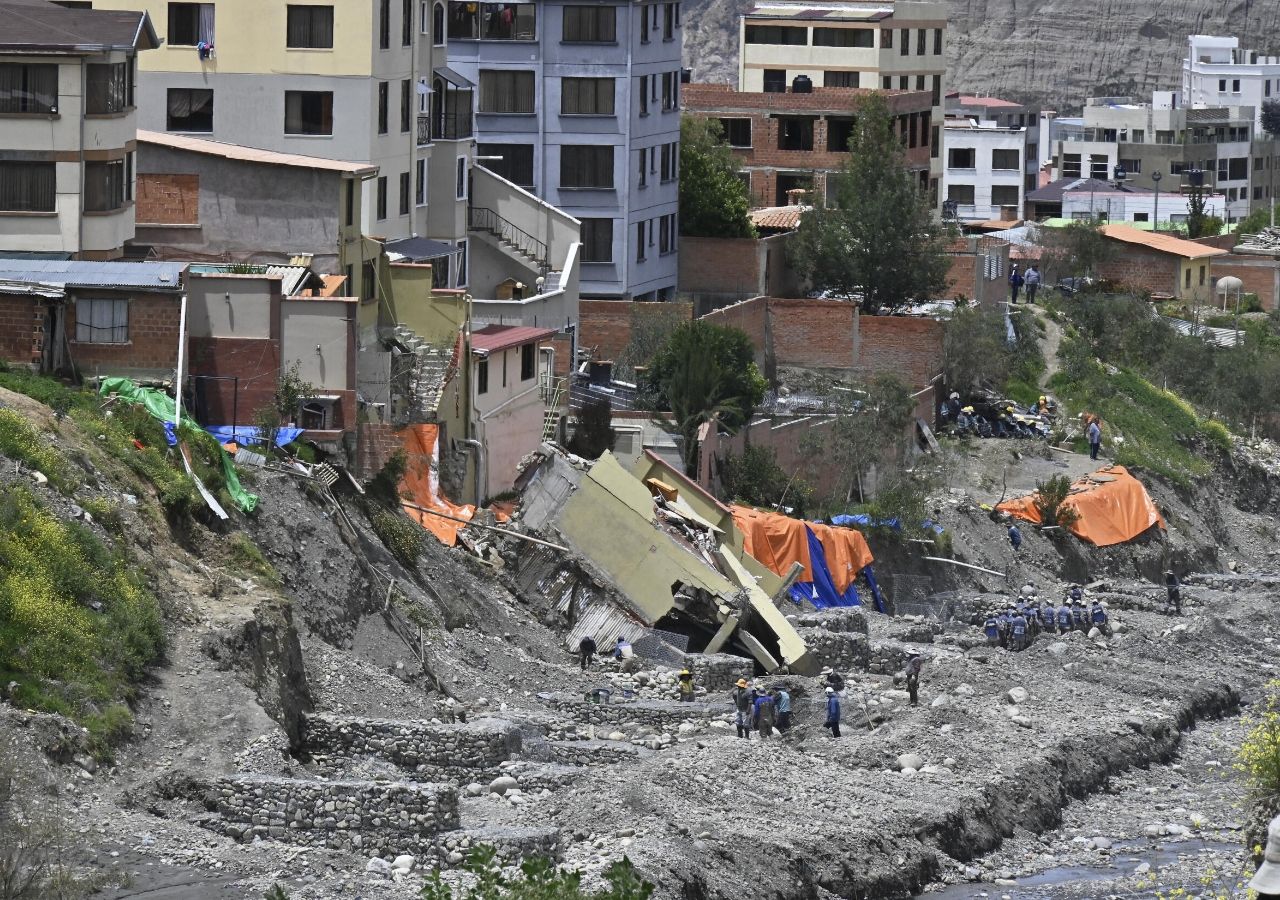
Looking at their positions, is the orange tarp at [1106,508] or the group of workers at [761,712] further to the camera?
the orange tarp at [1106,508]

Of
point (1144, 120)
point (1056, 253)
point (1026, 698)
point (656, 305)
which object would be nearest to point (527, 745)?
point (1026, 698)

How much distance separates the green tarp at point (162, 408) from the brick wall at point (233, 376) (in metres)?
1.62

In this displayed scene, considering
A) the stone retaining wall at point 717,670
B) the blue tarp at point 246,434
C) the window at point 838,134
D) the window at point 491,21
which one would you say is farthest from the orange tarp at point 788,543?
the window at point 838,134

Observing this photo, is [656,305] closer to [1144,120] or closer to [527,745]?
[527,745]

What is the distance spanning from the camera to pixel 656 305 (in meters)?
67.3

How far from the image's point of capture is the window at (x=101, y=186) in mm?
48125

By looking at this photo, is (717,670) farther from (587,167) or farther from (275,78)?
(587,167)

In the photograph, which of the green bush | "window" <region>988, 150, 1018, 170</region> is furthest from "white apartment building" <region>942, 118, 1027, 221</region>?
the green bush

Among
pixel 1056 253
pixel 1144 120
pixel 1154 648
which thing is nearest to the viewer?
pixel 1154 648

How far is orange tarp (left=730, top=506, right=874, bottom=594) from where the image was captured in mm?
Answer: 53969

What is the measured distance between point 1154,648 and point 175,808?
26.6 m

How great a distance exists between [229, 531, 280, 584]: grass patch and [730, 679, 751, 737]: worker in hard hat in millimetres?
7497

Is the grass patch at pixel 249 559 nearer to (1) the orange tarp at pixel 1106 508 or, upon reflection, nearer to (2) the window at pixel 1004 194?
(1) the orange tarp at pixel 1106 508

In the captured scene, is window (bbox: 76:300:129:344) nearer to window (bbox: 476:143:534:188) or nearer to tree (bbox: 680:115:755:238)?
window (bbox: 476:143:534:188)
